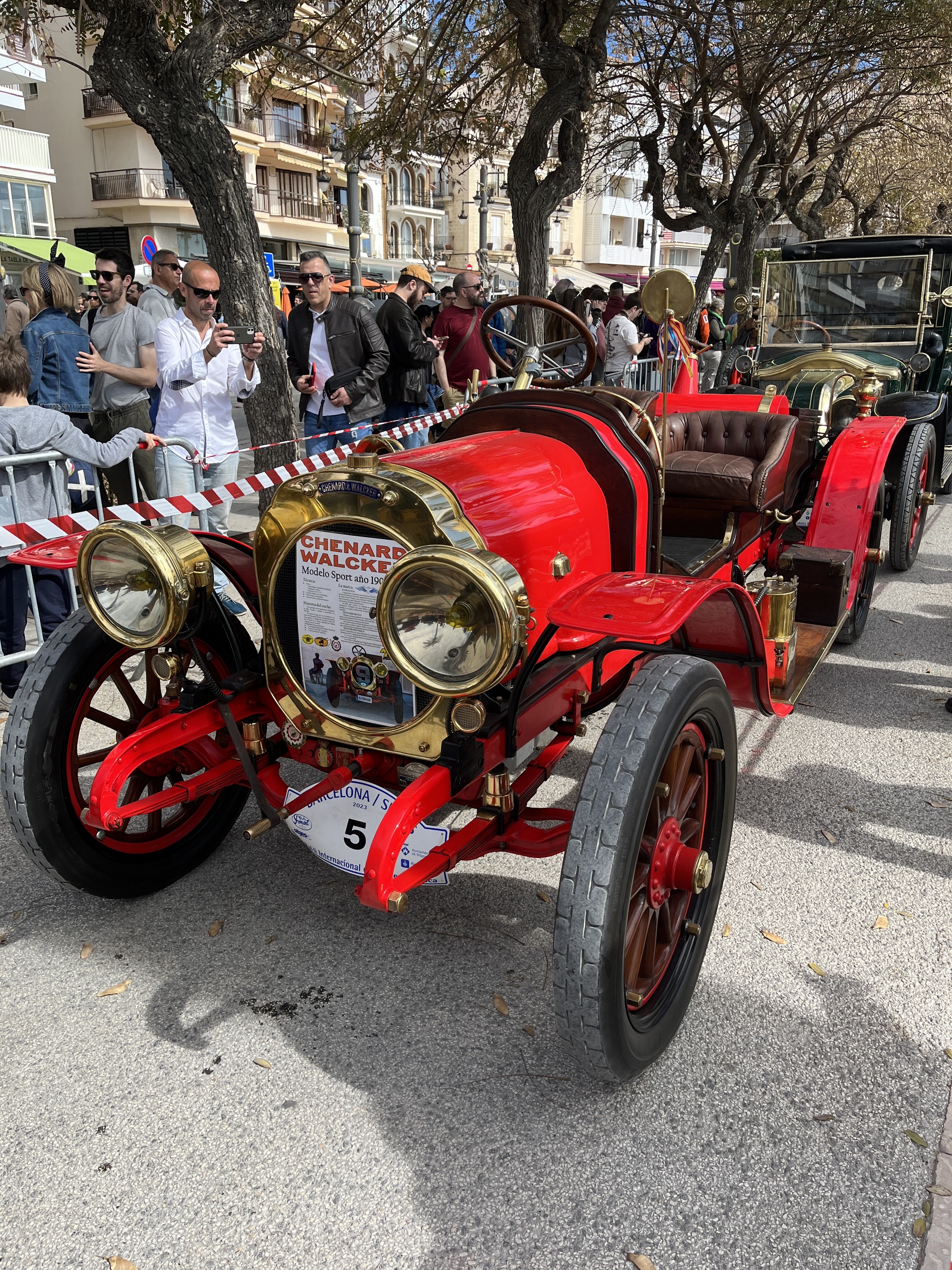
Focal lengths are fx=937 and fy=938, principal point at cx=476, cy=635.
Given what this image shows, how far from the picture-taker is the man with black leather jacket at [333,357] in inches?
243

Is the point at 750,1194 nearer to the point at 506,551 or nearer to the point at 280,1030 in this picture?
the point at 280,1030

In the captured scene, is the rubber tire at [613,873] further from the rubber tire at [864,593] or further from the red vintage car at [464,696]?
the rubber tire at [864,593]

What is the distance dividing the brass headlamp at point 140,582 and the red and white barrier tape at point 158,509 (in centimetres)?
56

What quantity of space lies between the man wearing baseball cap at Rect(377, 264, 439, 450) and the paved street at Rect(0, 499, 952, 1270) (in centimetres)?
471

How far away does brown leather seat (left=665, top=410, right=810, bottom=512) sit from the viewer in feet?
12.8

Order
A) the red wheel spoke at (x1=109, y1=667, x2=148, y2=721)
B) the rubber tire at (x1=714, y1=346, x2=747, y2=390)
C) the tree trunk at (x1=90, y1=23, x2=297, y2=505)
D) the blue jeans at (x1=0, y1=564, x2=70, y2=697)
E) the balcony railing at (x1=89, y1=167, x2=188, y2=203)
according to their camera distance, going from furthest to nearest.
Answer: the balcony railing at (x1=89, y1=167, x2=188, y2=203) < the rubber tire at (x1=714, y1=346, x2=747, y2=390) < the tree trunk at (x1=90, y1=23, x2=297, y2=505) < the blue jeans at (x1=0, y1=564, x2=70, y2=697) < the red wheel spoke at (x1=109, y1=667, x2=148, y2=721)

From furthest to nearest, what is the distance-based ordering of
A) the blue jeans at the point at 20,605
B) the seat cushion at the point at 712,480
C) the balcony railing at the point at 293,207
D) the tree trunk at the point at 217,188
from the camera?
the balcony railing at the point at 293,207, the tree trunk at the point at 217,188, the blue jeans at the point at 20,605, the seat cushion at the point at 712,480

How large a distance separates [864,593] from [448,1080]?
3612mm

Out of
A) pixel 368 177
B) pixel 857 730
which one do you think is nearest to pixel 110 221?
pixel 368 177

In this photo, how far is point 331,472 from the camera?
2336 mm

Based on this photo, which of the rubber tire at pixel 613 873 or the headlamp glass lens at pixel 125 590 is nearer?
the rubber tire at pixel 613 873

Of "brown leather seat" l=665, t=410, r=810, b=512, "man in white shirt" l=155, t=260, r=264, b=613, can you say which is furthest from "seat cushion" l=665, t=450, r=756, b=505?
"man in white shirt" l=155, t=260, r=264, b=613

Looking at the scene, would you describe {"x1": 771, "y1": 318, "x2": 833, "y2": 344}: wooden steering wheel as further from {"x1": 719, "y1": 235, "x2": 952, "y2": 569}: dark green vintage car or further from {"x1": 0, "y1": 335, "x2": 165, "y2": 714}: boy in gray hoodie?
{"x1": 0, "y1": 335, "x2": 165, "y2": 714}: boy in gray hoodie

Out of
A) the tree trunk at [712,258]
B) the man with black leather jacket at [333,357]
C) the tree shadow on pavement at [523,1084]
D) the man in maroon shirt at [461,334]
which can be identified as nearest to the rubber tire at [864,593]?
the tree shadow on pavement at [523,1084]
